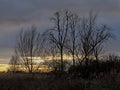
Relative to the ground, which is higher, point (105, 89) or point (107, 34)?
point (107, 34)

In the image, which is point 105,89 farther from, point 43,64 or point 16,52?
point 16,52

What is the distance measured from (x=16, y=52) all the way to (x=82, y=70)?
48.0m

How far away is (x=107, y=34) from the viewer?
67.4m

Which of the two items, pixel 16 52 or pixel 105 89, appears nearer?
pixel 105 89

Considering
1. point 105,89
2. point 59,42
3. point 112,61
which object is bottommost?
point 105,89

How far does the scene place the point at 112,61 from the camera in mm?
45906

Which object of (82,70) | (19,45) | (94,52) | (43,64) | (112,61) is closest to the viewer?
(82,70)

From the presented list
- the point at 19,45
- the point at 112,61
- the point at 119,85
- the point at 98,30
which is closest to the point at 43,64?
the point at 19,45

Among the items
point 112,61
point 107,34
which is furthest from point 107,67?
point 107,34

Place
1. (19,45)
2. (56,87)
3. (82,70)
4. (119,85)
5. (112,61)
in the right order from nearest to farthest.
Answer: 1. (56,87)
2. (119,85)
3. (82,70)
4. (112,61)
5. (19,45)

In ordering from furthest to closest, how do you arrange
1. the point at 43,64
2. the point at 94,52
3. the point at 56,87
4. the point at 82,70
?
the point at 43,64, the point at 94,52, the point at 82,70, the point at 56,87

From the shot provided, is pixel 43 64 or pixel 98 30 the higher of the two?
pixel 98 30

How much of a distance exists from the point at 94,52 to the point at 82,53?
286cm

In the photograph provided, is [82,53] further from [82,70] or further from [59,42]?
[82,70]
